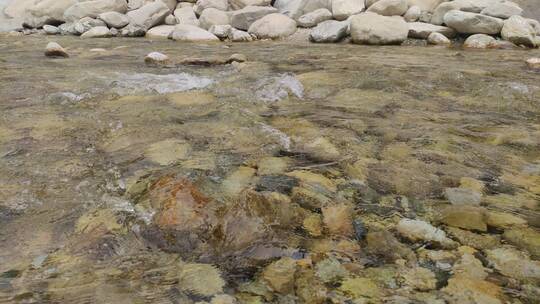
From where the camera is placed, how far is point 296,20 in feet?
40.1

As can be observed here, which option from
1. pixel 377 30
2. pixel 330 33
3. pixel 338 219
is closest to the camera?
pixel 338 219

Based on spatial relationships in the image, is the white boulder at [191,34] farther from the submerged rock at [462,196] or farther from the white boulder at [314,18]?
the submerged rock at [462,196]

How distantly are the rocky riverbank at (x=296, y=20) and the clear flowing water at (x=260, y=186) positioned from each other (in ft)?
13.9

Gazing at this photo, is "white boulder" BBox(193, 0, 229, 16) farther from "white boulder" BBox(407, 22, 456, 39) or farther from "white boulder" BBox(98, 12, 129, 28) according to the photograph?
"white boulder" BBox(407, 22, 456, 39)

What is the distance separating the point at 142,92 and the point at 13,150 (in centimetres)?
205

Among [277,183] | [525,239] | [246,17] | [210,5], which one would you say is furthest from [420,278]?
[210,5]

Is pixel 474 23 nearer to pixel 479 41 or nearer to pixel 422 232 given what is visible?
pixel 479 41

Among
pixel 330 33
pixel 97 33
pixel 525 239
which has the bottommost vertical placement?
pixel 97 33

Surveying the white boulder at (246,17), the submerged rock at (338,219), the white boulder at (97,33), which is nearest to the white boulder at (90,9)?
the white boulder at (97,33)

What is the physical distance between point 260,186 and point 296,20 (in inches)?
391

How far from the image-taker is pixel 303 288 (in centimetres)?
209

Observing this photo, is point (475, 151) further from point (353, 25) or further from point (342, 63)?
point (353, 25)

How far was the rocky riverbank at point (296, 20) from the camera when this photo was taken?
32.4ft

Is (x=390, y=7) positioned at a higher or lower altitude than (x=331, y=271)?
higher
